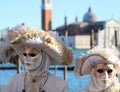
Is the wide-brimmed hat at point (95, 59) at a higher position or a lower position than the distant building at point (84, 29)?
higher

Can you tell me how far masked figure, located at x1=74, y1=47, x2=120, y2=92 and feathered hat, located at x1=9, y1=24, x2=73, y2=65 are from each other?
0.44ft

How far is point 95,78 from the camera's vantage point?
3.12 m

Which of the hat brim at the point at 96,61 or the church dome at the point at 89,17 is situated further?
the church dome at the point at 89,17

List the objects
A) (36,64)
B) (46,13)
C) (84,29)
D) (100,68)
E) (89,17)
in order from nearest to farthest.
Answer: (36,64)
(100,68)
(84,29)
(46,13)
(89,17)

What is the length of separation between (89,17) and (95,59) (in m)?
81.4

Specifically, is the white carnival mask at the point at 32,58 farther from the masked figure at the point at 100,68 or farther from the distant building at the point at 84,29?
the distant building at the point at 84,29

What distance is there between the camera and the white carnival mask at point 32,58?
303 centimetres

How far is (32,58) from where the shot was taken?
9.95 feet

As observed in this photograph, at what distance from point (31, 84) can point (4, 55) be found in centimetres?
30

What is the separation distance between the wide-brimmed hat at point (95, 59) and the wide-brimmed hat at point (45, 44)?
124 millimetres

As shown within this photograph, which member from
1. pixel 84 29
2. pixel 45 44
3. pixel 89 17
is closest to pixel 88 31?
pixel 84 29

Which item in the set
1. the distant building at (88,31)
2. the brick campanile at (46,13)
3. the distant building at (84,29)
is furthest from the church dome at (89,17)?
the brick campanile at (46,13)

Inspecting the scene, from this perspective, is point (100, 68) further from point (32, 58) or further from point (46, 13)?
point (46, 13)

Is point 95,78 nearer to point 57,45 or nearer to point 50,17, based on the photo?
point 57,45
